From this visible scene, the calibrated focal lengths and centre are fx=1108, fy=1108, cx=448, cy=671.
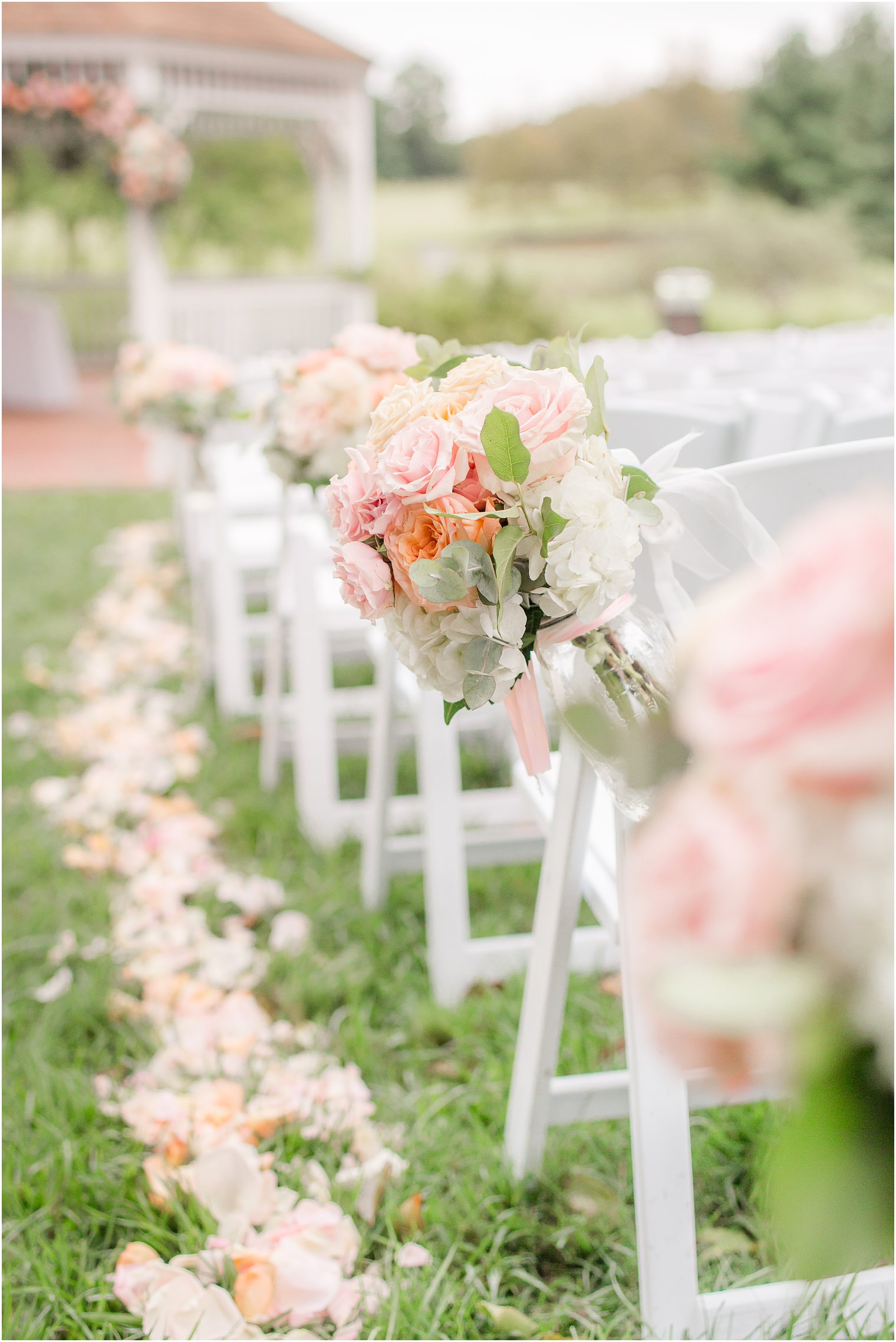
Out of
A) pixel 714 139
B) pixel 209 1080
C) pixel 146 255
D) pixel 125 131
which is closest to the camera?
pixel 209 1080

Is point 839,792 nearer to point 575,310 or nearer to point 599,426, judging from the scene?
point 599,426

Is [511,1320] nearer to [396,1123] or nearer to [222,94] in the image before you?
[396,1123]

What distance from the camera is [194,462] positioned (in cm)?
383

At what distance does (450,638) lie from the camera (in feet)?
3.11

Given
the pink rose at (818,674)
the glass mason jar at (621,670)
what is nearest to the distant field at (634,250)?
the glass mason jar at (621,670)

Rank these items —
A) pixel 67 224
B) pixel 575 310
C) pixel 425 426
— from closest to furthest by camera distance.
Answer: pixel 425 426 < pixel 67 224 < pixel 575 310

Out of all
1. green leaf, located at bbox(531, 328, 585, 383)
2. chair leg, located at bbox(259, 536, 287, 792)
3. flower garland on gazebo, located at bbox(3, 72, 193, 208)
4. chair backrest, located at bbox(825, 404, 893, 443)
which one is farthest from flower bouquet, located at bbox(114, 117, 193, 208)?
green leaf, located at bbox(531, 328, 585, 383)

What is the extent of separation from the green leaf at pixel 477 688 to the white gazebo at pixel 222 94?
8314mm

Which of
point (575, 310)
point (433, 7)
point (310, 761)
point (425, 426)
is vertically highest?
point (433, 7)

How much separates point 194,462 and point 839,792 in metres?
3.73

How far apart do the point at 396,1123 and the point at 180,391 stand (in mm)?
2340

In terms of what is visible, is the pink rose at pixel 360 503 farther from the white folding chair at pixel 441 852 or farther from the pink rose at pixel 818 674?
the white folding chair at pixel 441 852

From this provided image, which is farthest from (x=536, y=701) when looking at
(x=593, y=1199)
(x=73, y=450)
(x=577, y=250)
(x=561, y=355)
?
(x=577, y=250)

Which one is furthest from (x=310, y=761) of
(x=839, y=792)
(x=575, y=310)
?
(x=575, y=310)
